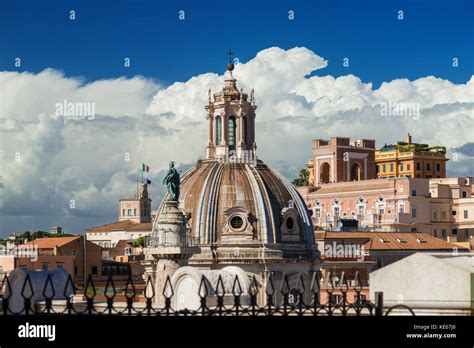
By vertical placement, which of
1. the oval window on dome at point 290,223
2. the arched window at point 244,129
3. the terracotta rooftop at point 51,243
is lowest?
the terracotta rooftop at point 51,243

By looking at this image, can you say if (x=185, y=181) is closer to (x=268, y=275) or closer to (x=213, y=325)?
(x=268, y=275)

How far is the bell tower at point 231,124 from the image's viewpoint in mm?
60406

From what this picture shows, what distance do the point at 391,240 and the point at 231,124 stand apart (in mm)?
25039

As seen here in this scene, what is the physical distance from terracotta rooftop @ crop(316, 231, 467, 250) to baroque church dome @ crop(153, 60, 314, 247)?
70.3 ft

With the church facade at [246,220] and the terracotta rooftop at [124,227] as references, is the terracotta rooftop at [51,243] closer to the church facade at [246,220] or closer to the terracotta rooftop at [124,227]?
the church facade at [246,220]

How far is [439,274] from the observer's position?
20.9 metres

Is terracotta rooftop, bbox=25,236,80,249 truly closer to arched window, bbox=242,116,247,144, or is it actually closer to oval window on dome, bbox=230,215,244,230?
arched window, bbox=242,116,247,144

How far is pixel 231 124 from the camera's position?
200 ft

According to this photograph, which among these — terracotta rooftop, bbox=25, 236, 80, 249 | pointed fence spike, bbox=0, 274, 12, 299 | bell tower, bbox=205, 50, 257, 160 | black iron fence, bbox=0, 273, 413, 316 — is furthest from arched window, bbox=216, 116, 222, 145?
pointed fence spike, bbox=0, 274, 12, 299

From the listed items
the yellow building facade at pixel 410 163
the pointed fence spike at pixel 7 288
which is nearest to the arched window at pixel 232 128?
the pointed fence spike at pixel 7 288

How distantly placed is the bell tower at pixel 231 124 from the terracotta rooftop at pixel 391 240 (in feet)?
66.6

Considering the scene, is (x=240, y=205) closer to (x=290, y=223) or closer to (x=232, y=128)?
(x=290, y=223)

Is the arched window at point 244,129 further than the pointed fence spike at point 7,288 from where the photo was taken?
Yes

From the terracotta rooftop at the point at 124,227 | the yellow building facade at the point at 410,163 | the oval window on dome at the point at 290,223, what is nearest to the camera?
the oval window on dome at the point at 290,223
